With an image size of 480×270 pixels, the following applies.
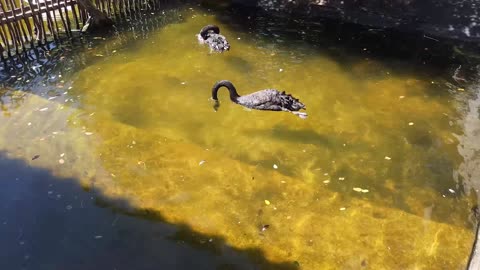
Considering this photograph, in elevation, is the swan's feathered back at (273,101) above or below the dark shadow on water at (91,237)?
above

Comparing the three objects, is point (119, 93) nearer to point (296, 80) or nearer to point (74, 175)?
point (74, 175)

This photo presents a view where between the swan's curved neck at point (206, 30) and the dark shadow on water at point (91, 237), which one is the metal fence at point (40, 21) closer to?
the swan's curved neck at point (206, 30)

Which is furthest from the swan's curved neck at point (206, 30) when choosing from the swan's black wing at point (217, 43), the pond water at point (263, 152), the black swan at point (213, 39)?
the pond water at point (263, 152)

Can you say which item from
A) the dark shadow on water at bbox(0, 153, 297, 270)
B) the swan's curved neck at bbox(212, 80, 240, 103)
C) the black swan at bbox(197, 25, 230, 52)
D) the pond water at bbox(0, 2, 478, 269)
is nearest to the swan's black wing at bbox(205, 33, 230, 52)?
the black swan at bbox(197, 25, 230, 52)

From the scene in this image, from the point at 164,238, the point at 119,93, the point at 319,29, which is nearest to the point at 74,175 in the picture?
the point at 164,238

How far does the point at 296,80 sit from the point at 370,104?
178 cm

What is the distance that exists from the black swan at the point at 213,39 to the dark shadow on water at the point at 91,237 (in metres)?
5.28

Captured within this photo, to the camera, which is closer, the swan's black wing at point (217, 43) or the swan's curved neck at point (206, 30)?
the swan's black wing at point (217, 43)

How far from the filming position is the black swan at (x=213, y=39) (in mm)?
10352

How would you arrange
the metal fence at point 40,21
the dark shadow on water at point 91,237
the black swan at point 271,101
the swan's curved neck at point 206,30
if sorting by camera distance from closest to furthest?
the dark shadow on water at point 91,237 < the black swan at point 271,101 < the metal fence at point 40,21 < the swan's curved neck at point 206,30

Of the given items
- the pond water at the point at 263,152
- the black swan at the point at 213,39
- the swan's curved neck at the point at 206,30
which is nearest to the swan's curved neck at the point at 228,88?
the pond water at the point at 263,152

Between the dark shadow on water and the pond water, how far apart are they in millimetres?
40

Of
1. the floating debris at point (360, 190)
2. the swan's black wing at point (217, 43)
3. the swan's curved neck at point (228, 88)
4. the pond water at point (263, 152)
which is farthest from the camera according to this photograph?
the swan's black wing at point (217, 43)

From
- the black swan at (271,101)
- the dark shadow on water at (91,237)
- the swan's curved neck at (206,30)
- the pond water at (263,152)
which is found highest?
the swan's curved neck at (206,30)
